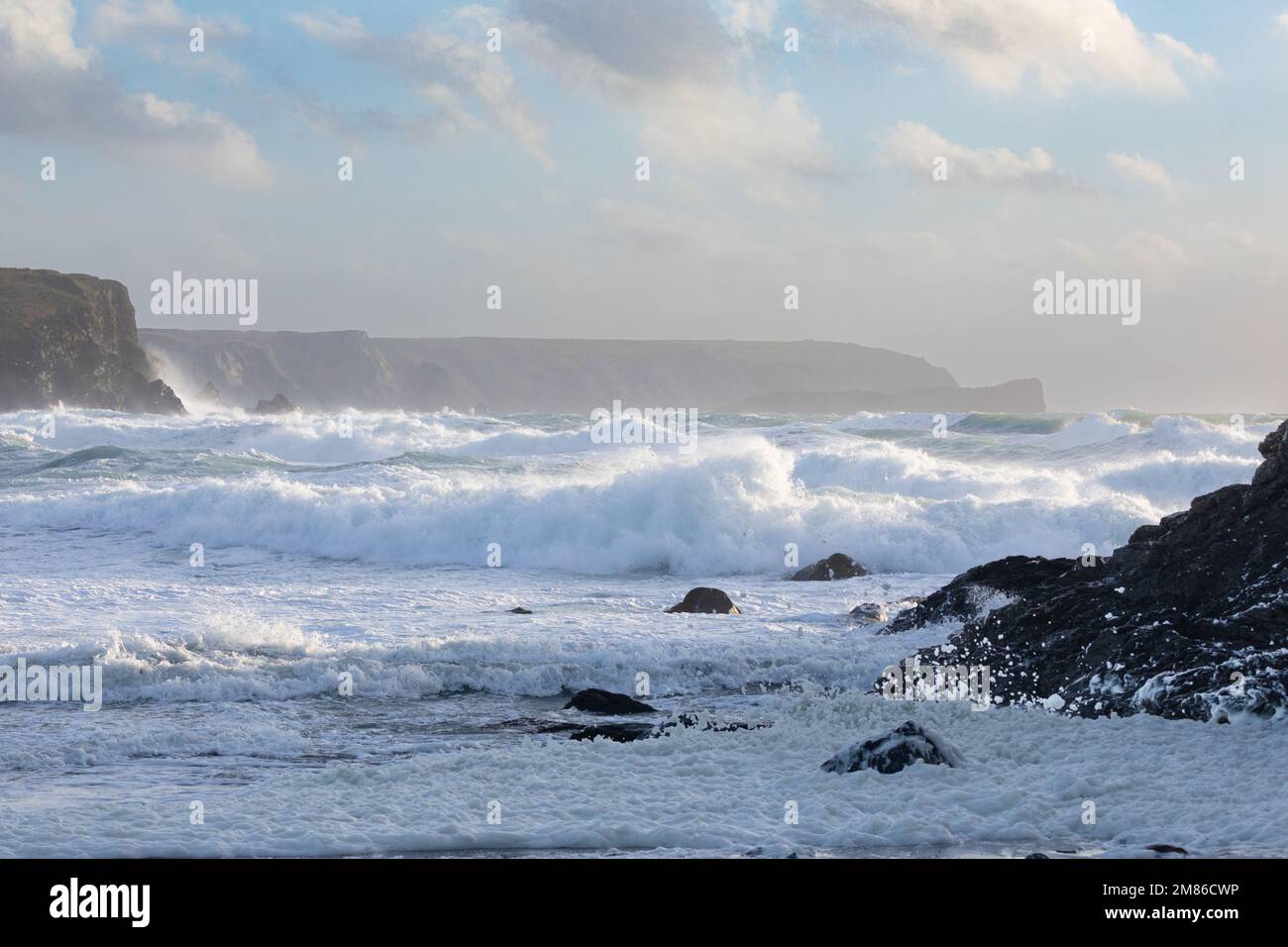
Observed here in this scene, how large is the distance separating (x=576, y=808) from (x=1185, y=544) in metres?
5.94

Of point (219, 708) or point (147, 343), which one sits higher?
point (147, 343)

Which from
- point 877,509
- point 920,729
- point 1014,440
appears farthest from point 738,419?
point 920,729

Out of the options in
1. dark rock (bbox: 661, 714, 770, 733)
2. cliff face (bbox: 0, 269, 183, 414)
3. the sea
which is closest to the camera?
the sea

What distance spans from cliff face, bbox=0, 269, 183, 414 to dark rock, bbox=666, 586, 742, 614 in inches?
2915

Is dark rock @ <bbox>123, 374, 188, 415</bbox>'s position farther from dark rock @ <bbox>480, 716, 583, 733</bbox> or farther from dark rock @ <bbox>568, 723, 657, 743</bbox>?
dark rock @ <bbox>568, 723, 657, 743</bbox>

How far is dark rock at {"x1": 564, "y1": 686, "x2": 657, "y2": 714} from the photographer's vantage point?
950 centimetres

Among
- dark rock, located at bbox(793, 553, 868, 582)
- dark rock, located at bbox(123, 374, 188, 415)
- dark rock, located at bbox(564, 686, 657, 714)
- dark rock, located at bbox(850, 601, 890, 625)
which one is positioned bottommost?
dark rock, located at bbox(564, 686, 657, 714)

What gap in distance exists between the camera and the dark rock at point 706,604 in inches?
568

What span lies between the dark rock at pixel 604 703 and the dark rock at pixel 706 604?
15.3 feet

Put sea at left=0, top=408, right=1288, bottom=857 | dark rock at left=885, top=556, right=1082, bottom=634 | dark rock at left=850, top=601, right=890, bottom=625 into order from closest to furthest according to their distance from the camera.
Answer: sea at left=0, top=408, right=1288, bottom=857
dark rock at left=885, top=556, right=1082, bottom=634
dark rock at left=850, top=601, right=890, bottom=625

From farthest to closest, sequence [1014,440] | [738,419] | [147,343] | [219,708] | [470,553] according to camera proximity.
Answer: [147,343]
[738,419]
[1014,440]
[470,553]
[219,708]

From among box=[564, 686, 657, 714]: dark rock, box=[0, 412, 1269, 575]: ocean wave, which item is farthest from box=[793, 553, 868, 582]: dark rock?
box=[564, 686, 657, 714]: dark rock
